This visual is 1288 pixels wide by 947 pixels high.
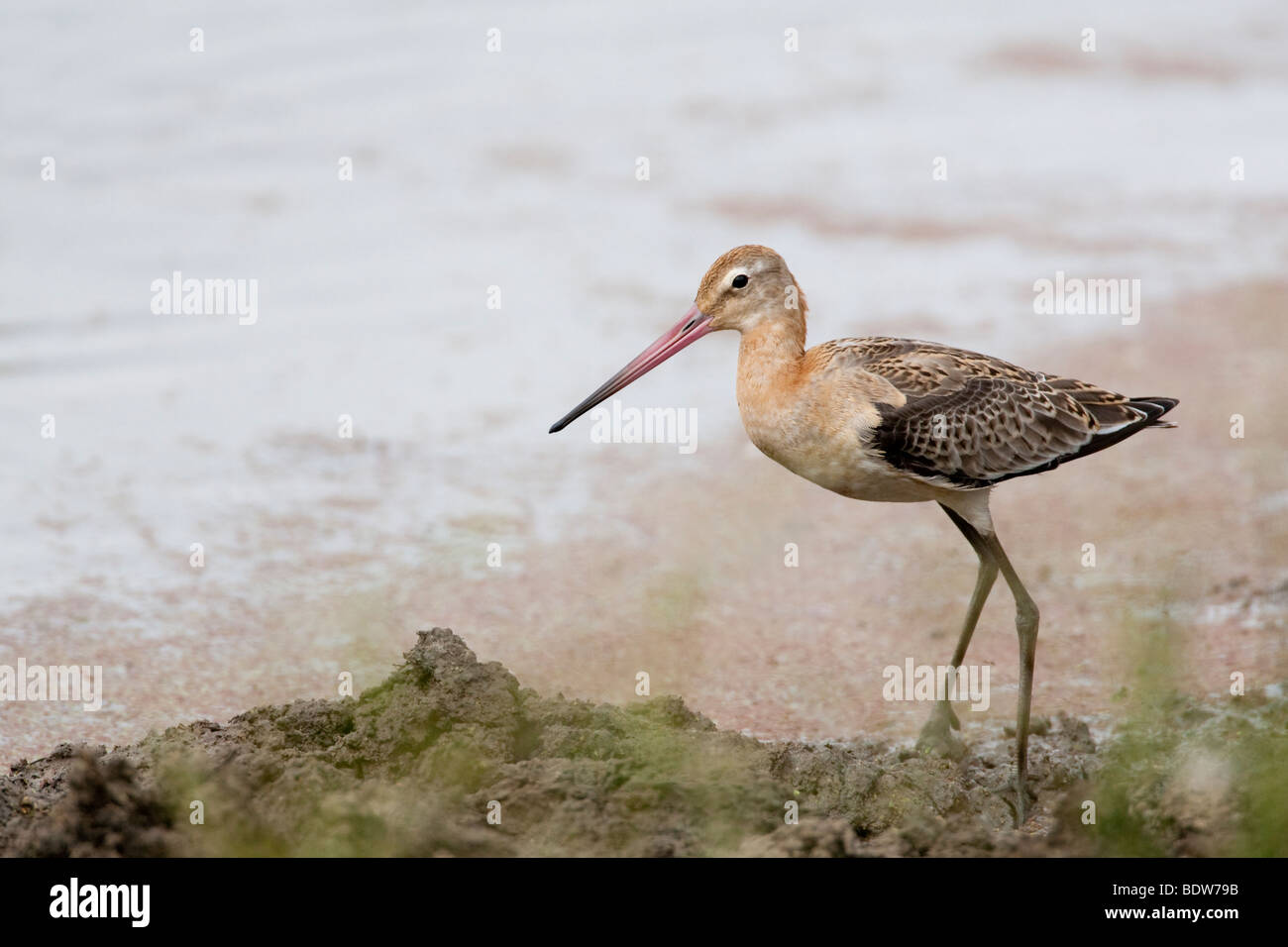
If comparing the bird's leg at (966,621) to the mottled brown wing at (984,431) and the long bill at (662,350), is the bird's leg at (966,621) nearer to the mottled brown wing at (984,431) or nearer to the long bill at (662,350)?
the mottled brown wing at (984,431)

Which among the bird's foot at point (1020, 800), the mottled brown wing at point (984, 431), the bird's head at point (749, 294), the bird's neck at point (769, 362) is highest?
the bird's head at point (749, 294)

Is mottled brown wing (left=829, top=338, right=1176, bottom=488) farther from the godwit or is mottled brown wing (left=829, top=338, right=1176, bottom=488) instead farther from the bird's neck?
the bird's neck

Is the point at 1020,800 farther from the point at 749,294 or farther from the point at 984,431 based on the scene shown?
the point at 749,294

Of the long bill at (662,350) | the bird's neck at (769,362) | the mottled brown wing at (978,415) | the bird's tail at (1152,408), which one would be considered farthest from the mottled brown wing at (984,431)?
the long bill at (662,350)

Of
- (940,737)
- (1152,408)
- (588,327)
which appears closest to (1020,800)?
(940,737)

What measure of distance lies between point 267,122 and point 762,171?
4277 mm

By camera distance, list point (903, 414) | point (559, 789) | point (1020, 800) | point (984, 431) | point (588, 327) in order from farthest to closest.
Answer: point (588, 327) → point (984, 431) → point (903, 414) → point (1020, 800) → point (559, 789)

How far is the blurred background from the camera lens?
22.4 ft

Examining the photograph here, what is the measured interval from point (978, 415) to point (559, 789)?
2.27 metres

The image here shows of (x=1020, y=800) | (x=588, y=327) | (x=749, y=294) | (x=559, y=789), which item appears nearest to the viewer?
(x=559, y=789)

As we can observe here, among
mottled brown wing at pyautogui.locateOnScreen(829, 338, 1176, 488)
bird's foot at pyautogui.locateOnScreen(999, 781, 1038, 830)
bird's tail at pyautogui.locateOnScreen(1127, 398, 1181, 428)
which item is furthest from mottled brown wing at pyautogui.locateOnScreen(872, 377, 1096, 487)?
bird's foot at pyautogui.locateOnScreen(999, 781, 1038, 830)

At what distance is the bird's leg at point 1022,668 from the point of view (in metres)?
5.71

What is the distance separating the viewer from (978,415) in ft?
19.8
